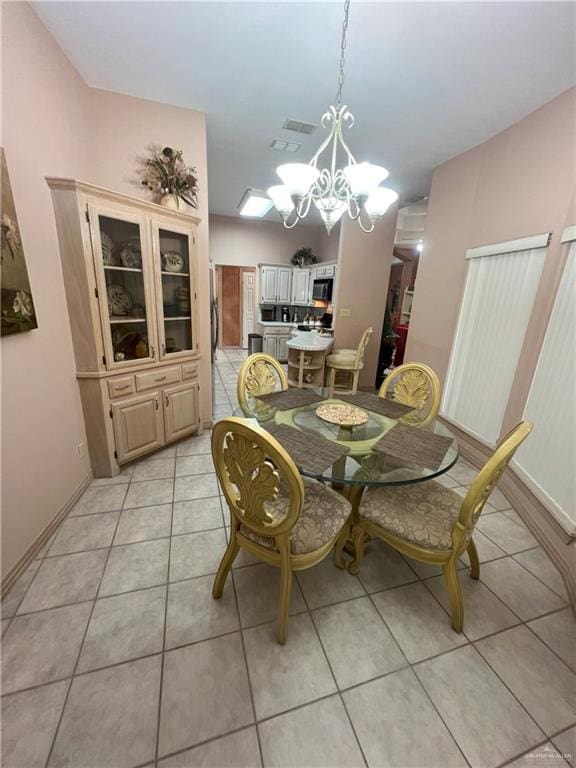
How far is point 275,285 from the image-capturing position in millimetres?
6707

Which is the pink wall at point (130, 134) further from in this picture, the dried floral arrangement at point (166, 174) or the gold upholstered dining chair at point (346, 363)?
the gold upholstered dining chair at point (346, 363)

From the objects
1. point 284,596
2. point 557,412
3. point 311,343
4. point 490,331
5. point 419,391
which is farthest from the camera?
point 311,343

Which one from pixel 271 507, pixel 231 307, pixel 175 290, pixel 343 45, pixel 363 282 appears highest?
pixel 343 45

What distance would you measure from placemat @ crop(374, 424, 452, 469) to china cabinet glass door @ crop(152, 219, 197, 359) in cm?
198

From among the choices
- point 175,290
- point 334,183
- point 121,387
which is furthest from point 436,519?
point 175,290

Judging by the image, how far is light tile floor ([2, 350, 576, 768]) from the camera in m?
1.04

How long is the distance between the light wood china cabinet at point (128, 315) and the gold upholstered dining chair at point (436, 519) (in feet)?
6.20

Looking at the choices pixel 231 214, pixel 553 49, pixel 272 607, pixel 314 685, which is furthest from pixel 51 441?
pixel 231 214

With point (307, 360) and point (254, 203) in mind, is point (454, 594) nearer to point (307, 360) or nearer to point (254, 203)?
point (307, 360)

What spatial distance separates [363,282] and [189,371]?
10.6ft

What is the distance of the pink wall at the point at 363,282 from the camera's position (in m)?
4.56

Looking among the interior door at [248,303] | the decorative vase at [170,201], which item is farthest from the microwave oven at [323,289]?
the decorative vase at [170,201]

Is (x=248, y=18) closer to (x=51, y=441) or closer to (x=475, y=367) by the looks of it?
(x=51, y=441)

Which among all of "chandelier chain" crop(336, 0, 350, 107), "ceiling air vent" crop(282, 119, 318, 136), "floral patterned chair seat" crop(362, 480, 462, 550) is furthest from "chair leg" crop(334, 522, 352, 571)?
"ceiling air vent" crop(282, 119, 318, 136)
